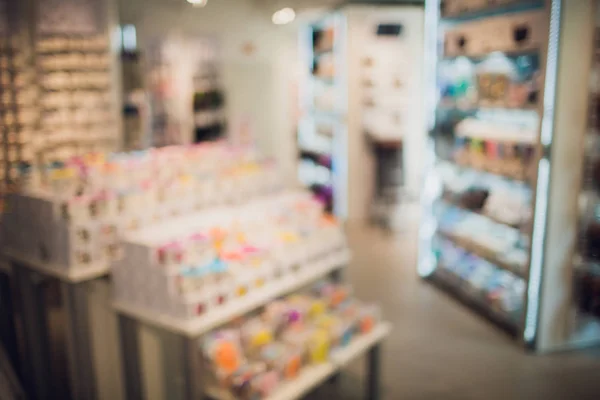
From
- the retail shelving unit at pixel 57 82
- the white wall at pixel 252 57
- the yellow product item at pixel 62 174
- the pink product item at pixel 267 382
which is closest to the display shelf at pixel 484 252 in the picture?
the pink product item at pixel 267 382

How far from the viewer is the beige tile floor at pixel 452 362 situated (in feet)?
10.9

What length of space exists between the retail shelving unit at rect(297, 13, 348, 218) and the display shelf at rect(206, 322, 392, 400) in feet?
13.5

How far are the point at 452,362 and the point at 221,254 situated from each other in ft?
6.14

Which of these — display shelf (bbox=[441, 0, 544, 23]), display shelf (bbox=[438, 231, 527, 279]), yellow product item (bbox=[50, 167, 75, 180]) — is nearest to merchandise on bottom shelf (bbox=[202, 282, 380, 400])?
yellow product item (bbox=[50, 167, 75, 180])

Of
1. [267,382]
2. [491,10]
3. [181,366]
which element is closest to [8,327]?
[181,366]

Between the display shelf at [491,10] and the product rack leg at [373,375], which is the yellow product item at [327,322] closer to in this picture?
the product rack leg at [373,375]

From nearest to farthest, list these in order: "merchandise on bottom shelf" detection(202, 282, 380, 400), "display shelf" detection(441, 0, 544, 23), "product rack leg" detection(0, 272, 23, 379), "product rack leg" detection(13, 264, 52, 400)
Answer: "merchandise on bottom shelf" detection(202, 282, 380, 400), "product rack leg" detection(13, 264, 52, 400), "product rack leg" detection(0, 272, 23, 379), "display shelf" detection(441, 0, 544, 23)

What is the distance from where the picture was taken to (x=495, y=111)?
4570mm

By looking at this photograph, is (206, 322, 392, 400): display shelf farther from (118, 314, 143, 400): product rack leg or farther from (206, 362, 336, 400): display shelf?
(118, 314, 143, 400): product rack leg

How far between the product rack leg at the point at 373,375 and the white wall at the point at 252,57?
5.44 metres

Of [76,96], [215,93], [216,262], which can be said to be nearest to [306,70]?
[215,93]

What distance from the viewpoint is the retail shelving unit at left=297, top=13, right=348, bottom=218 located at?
22.6 ft

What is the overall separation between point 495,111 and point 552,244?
1341 mm

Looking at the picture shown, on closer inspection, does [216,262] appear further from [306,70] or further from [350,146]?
[306,70]
